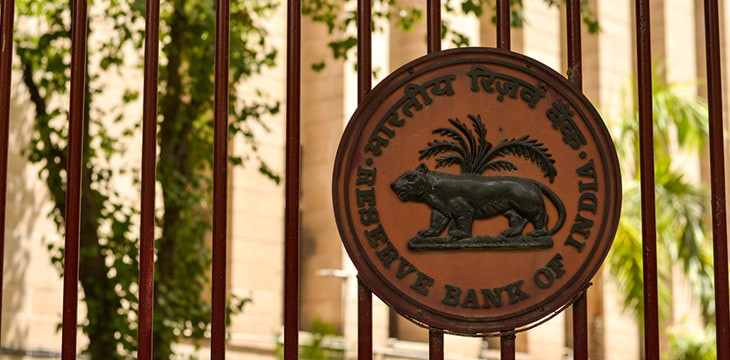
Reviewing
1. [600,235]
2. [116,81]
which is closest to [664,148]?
[116,81]

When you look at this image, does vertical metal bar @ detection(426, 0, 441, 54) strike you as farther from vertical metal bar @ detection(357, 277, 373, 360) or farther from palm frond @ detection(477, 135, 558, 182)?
vertical metal bar @ detection(357, 277, 373, 360)

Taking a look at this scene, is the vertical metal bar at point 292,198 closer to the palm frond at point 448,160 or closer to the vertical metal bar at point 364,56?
the vertical metal bar at point 364,56

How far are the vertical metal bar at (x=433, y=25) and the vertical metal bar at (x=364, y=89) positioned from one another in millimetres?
194

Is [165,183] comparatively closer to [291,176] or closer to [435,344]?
[291,176]

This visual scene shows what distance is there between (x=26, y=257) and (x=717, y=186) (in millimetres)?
9190

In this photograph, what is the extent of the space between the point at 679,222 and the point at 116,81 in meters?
6.17

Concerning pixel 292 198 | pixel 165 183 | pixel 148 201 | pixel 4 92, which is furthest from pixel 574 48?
pixel 165 183

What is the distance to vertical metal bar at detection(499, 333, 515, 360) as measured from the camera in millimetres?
4305

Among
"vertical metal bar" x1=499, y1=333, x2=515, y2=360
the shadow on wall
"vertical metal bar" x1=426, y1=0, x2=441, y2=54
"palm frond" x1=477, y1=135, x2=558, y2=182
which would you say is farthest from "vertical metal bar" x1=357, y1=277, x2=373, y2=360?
the shadow on wall

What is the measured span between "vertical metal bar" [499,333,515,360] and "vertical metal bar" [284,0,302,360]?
0.65 meters

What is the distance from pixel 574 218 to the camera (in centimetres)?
Result: 426

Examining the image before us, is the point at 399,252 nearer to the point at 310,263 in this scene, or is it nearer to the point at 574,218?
the point at 574,218

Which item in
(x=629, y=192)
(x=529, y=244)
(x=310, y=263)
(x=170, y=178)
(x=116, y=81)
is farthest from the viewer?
(x=310, y=263)

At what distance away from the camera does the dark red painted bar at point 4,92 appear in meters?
4.34
